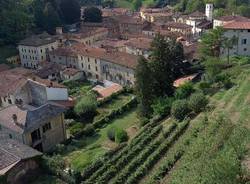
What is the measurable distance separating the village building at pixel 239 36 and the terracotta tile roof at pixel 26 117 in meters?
26.4

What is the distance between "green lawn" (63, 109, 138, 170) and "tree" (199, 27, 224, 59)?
1643 cm

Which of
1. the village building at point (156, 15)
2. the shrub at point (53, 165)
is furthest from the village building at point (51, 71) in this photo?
the village building at point (156, 15)

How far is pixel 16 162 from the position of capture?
2828 centimetres

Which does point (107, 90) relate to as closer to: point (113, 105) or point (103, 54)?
point (113, 105)

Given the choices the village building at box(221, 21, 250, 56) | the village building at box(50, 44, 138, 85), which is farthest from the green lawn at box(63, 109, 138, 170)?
the village building at box(221, 21, 250, 56)

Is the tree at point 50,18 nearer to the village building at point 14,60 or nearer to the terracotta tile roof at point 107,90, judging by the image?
the village building at point 14,60

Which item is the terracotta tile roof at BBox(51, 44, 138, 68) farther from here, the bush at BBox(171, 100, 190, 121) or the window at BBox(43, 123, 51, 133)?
the window at BBox(43, 123, 51, 133)

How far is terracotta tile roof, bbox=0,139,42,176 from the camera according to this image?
28141 millimetres

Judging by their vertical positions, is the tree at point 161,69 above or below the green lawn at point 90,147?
above

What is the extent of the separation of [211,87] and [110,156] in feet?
55.0

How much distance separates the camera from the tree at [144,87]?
38750mm

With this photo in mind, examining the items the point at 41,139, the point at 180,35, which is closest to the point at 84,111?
the point at 41,139

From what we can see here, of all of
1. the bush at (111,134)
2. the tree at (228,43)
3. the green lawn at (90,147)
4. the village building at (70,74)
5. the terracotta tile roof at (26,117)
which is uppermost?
the tree at (228,43)

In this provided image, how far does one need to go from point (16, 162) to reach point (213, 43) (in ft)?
107
